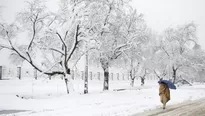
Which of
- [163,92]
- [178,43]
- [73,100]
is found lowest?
[73,100]

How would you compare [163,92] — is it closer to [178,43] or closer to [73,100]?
[73,100]

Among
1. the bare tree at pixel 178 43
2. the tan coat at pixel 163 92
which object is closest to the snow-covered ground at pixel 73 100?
the tan coat at pixel 163 92

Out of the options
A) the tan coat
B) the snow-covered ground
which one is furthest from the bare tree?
the tan coat

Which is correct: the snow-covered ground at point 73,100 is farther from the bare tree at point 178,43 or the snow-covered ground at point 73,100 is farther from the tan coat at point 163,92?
the bare tree at point 178,43

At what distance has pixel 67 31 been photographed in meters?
28.1

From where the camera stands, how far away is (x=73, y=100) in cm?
2338

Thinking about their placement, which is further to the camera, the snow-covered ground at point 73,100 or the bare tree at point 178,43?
the bare tree at point 178,43

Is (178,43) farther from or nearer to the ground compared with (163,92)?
farther from the ground

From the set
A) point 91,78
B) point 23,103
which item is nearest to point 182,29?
point 91,78

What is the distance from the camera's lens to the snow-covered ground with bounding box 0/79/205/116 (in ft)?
55.4

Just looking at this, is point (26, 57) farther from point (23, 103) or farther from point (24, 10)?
point (23, 103)

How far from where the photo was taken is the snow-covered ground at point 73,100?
55.4 ft

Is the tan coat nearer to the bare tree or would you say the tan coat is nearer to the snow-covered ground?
the snow-covered ground

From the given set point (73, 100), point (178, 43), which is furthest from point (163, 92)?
point (178, 43)
